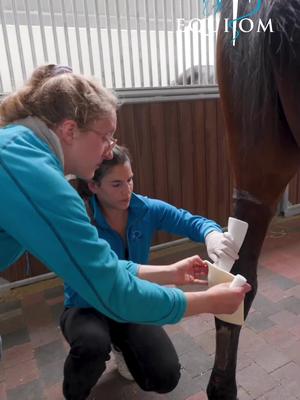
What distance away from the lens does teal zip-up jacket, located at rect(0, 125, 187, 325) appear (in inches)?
21.1

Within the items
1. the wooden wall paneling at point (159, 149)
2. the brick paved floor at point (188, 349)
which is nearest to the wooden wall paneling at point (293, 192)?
the brick paved floor at point (188, 349)

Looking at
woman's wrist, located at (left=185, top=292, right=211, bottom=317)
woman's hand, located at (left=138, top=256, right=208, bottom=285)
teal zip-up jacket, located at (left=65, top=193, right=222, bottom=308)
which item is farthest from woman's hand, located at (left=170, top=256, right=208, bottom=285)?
woman's wrist, located at (left=185, top=292, right=211, bottom=317)

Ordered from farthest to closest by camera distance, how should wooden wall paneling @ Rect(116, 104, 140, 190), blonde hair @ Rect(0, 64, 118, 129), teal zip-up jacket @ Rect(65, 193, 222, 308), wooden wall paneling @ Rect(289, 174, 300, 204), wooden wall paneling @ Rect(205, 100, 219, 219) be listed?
wooden wall paneling @ Rect(289, 174, 300, 204), wooden wall paneling @ Rect(205, 100, 219, 219), wooden wall paneling @ Rect(116, 104, 140, 190), teal zip-up jacket @ Rect(65, 193, 222, 308), blonde hair @ Rect(0, 64, 118, 129)

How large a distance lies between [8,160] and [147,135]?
4.68 ft

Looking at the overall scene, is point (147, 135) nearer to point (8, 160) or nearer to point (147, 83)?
point (147, 83)

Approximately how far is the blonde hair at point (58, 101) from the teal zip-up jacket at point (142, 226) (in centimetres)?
46

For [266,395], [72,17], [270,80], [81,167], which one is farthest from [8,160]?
[72,17]

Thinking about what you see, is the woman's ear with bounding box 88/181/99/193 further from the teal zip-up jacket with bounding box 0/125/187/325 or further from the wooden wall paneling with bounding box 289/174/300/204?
the wooden wall paneling with bounding box 289/174/300/204

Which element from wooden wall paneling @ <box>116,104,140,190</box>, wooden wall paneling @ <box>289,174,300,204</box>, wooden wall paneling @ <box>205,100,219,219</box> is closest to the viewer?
wooden wall paneling @ <box>116,104,140,190</box>

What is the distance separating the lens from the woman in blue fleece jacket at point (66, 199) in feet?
1.77

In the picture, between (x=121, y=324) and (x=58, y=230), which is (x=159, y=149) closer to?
(x=121, y=324)

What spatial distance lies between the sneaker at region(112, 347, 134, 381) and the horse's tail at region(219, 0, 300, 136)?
0.80 meters

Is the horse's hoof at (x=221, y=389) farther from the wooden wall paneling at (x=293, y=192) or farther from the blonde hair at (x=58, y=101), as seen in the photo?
the wooden wall paneling at (x=293, y=192)

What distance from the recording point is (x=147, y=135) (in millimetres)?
1924
